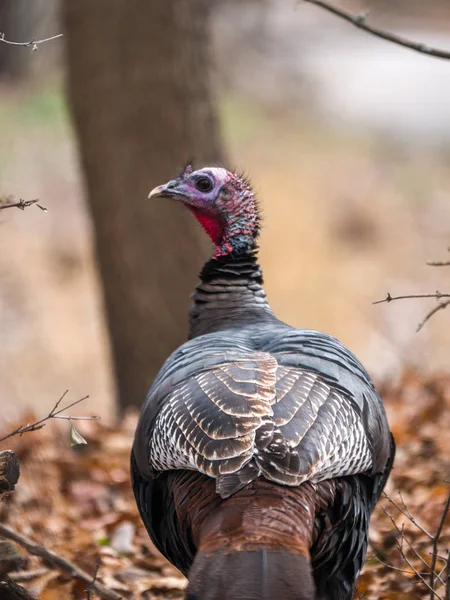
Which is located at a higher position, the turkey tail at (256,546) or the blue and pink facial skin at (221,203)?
the blue and pink facial skin at (221,203)

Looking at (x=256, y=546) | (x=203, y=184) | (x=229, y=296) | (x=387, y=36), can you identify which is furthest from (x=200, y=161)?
(x=256, y=546)

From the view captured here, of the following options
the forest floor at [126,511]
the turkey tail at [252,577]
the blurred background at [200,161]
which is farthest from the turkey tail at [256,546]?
the blurred background at [200,161]

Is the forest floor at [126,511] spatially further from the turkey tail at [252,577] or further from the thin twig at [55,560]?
the turkey tail at [252,577]

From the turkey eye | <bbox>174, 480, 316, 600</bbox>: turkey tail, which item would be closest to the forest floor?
<bbox>174, 480, 316, 600</bbox>: turkey tail

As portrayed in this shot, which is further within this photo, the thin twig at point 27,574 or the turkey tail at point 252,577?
the thin twig at point 27,574

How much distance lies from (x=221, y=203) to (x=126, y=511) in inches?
77.7

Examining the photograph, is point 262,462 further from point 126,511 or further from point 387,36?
point 126,511

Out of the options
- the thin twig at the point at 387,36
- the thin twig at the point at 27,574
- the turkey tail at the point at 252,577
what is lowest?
the thin twig at the point at 27,574

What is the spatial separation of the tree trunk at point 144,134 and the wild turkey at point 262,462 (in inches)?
109

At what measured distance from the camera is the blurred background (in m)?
6.85

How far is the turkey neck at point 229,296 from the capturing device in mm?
4352

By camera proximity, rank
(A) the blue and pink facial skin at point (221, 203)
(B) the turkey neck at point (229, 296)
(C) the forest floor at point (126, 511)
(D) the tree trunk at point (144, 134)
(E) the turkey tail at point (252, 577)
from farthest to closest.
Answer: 1. (D) the tree trunk at point (144, 134)
2. (A) the blue and pink facial skin at point (221, 203)
3. (B) the turkey neck at point (229, 296)
4. (C) the forest floor at point (126, 511)
5. (E) the turkey tail at point (252, 577)

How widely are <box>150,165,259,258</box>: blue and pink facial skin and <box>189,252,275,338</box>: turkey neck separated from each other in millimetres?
74

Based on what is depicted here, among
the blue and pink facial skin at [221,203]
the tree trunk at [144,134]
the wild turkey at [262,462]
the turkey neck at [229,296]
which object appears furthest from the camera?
the tree trunk at [144,134]
